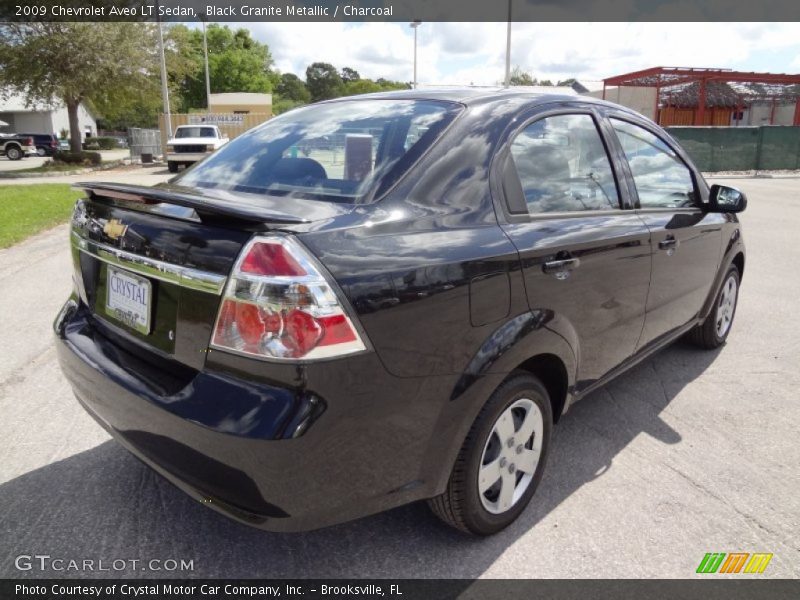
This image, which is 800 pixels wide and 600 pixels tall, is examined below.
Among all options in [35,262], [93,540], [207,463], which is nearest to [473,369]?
[207,463]

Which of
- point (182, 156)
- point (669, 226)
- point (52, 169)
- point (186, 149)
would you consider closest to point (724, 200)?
point (669, 226)

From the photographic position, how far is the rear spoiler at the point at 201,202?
1.87 m

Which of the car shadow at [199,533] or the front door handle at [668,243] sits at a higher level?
the front door handle at [668,243]

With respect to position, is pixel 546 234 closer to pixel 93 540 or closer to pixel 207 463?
pixel 207 463

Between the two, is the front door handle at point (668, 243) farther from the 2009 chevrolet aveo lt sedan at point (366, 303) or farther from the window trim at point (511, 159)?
the window trim at point (511, 159)

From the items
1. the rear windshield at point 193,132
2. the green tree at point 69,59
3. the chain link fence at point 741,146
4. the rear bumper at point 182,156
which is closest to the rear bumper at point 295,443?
Result: the rear bumper at point 182,156

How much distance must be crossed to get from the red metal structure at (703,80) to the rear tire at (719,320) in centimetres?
3341

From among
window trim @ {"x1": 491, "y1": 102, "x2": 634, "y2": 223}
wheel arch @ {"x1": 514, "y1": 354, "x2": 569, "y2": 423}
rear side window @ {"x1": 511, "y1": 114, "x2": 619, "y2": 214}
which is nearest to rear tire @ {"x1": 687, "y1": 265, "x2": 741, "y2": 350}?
window trim @ {"x1": 491, "y1": 102, "x2": 634, "y2": 223}

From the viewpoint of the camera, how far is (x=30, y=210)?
11703 mm

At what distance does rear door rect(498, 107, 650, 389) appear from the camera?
2500 mm

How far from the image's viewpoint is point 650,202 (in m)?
3.41

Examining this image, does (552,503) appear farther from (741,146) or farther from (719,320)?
(741,146)

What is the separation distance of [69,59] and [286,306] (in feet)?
94.6

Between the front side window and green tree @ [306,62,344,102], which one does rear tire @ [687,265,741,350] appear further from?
green tree @ [306,62,344,102]
